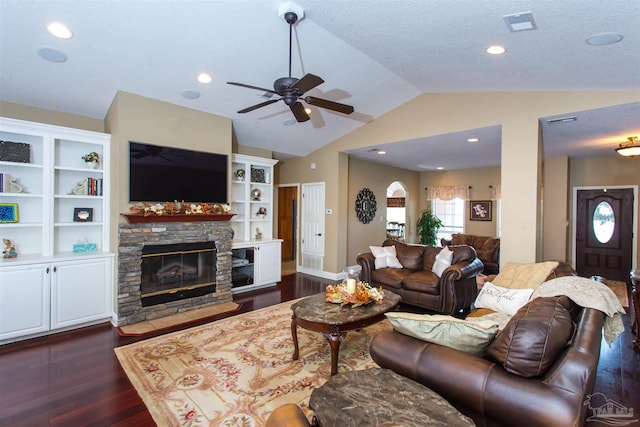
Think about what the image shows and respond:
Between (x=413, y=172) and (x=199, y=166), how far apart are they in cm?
672

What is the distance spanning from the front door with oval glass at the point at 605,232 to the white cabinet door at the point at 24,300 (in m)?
9.42

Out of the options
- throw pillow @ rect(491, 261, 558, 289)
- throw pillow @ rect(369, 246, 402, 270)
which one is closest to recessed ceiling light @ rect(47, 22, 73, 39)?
throw pillow @ rect(369, 246, 402, 270)

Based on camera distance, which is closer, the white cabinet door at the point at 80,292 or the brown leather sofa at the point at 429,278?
the white cabinet door at the point at 80,292

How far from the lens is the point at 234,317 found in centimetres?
415

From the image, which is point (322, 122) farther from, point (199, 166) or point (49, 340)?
point (49, 340)

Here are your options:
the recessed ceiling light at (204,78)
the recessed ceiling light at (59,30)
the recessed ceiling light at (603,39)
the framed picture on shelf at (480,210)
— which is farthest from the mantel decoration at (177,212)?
the framed picture on shelf at (480,210)

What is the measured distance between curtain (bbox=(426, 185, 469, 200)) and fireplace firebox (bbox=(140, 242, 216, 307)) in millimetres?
6954

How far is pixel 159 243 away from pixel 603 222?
8.49 metres

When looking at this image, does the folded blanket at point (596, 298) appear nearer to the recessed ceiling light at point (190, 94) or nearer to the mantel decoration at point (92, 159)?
the recessed ceiling light at point (190, 94)

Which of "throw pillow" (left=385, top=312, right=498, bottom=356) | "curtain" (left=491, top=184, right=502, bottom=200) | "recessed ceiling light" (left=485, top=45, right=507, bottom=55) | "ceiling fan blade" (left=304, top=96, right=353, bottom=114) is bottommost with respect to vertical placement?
"throw pillow" (left=385, top=312, right=498, bottom=356)

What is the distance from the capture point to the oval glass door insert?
21.1 feet

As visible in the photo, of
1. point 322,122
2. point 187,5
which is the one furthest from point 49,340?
point 322,122

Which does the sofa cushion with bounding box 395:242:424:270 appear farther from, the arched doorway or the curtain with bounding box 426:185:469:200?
the curtain with bounding box 426:185:469:200

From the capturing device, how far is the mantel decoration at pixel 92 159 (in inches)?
163
